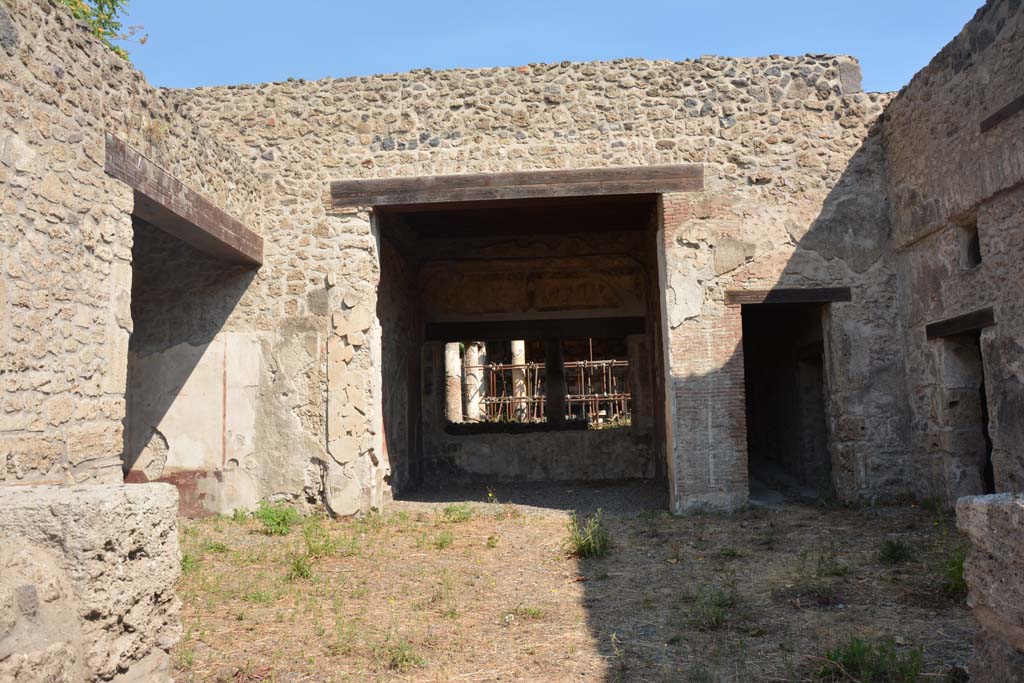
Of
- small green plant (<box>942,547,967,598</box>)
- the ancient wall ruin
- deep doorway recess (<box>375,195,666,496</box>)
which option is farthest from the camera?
deep doorway recess (<box>375,195,666,496</box>)

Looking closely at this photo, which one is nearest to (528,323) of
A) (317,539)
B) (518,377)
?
(317,539)

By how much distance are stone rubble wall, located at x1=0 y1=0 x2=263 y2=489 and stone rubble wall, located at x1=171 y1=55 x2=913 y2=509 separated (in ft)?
7.58

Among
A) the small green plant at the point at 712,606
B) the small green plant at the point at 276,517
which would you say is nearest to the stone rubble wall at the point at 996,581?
the small green plant at the point at 712,606

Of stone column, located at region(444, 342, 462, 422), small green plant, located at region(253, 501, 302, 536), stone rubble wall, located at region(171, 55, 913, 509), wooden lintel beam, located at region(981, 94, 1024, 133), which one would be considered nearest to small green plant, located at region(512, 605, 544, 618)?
small green plant, located at region(253, 501, 302, 536)

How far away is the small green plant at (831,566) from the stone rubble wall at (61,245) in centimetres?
501

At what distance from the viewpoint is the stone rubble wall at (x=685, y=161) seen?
789 centimetres

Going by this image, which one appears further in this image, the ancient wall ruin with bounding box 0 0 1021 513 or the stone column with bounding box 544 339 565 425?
the stone column with bounding box 544 339 565 425

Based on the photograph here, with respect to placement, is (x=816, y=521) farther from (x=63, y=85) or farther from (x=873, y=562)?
(x=63, y=85)

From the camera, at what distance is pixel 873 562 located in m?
5.62

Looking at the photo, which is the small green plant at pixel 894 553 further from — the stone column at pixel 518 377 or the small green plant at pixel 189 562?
the stone column at pixel 518 377

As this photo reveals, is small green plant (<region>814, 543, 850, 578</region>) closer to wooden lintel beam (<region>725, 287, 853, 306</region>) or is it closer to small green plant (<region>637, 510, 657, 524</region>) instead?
small green plant (<region>637, 510, 657, 524</region>)

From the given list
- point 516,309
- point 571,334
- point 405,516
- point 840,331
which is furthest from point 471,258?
point 840,331

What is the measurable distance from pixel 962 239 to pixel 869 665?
4678mm

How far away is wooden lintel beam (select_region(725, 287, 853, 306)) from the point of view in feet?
26.1
